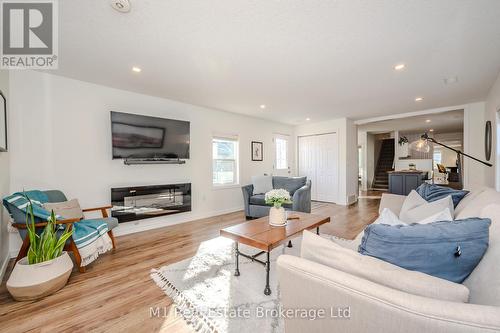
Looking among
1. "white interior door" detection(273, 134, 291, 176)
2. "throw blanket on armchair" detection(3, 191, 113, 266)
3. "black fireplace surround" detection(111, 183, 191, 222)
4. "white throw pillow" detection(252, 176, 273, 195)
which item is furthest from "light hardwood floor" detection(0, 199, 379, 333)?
"white interior door" detection(273, 134, 291, 176)

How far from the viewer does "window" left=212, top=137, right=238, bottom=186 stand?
489cm

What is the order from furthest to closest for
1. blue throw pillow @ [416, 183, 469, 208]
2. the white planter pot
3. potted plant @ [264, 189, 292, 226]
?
potted plant @ [264, 189, 292, 226], blue throw pillow @ [416, 183, 469, 208], the white planter pot

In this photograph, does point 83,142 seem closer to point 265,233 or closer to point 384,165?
point 265,233

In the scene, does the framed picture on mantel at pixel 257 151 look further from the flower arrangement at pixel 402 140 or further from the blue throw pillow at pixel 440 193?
the flower arrangement at pixel 402 140

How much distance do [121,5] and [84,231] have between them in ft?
7.16

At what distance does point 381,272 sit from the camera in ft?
2.56

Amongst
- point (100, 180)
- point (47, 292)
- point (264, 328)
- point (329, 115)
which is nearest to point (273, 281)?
point (264, 328)

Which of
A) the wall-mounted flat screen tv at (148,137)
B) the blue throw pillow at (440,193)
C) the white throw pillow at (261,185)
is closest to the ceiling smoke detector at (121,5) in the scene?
the wall-mounted flat screen tv at (148,137)

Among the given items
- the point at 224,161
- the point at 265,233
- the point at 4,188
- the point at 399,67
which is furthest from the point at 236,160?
the point at 4,188

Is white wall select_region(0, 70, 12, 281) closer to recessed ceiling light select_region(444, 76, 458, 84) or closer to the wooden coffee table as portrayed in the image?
the wooden coffee table

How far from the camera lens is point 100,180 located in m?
3.32

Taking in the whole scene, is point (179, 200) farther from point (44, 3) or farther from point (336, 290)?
point (336, 290)

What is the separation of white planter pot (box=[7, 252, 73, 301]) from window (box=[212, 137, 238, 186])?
3.13m

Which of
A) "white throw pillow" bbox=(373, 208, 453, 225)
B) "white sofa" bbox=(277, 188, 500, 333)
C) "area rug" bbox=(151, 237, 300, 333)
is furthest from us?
"area rug" bbox=(151, 237, 300, 333)
